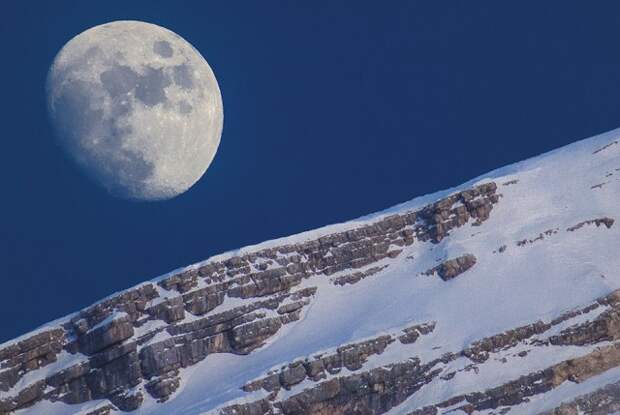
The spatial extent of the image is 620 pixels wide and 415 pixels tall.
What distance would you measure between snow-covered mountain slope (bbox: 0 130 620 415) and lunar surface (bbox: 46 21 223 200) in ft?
58.4

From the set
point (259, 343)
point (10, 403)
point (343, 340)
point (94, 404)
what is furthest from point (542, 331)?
point (10, 403)

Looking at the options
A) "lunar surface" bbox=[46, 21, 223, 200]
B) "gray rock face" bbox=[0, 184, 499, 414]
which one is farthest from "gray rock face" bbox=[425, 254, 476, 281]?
"lunar surface" bbox=[46, 21, 223, 200]

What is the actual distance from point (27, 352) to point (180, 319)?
18700 millimetres

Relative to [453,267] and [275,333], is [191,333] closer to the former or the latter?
[275,333]

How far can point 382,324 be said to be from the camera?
151375mm

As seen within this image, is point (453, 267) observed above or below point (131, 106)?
below

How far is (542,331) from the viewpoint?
148 meters

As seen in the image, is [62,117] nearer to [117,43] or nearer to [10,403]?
[117,43]

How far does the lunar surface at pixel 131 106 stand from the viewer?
5477 inches

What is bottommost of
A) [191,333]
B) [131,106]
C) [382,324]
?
[382,324]

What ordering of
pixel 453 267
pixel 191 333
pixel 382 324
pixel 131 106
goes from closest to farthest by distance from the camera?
pixel 131 106 → pixel 382 324 → pixel 191 333 → pixel 453 267

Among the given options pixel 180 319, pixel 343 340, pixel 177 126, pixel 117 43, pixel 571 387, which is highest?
pixel 117 43

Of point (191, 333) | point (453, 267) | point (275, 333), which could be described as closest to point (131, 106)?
point (191, 333)

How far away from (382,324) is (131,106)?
39.7m
